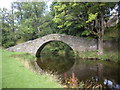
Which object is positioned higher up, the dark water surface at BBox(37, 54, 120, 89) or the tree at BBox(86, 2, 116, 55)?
the tree at BBox(86, 2, 116, 55)

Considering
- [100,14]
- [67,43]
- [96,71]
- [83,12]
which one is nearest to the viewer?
[96,71]

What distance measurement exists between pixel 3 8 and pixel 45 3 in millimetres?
9319

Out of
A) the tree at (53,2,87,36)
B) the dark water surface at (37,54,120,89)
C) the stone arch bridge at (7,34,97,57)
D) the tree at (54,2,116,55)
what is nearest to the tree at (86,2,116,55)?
the tree at (54,2,116,55)

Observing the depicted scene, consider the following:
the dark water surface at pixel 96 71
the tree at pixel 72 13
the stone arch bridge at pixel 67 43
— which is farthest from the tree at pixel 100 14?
the dark water surface at pixel 96 71

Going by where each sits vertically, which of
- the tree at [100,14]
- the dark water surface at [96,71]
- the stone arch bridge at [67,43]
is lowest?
the dark water surface at [96,71]

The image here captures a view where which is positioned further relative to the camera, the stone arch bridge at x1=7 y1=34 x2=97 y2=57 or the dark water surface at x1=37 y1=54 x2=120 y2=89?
the stone arch bridge at x1=7 y1=34 x2=97 y2=57

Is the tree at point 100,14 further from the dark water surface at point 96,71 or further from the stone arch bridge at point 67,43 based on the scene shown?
the dark water surface at point 96,71

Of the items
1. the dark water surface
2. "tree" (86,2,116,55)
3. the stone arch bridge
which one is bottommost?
the dark water surface

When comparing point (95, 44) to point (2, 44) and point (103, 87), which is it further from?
point (2, 44)

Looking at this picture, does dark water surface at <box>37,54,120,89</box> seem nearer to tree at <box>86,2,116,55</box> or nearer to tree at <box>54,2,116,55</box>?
tree at <box>86,2,116,55</box>

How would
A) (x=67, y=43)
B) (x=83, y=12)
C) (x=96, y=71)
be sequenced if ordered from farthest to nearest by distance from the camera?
1. (x=67, y=43)
2. (x=83, y=12)
3. (x=96, y=71)

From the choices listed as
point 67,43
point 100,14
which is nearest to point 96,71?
point 100,14

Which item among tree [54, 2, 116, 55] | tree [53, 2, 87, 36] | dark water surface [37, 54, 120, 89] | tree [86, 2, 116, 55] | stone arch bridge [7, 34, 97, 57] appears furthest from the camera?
stone arch bridge [7, 34, 97, 57]

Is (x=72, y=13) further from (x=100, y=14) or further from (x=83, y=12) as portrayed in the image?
(x=100, y=14)
